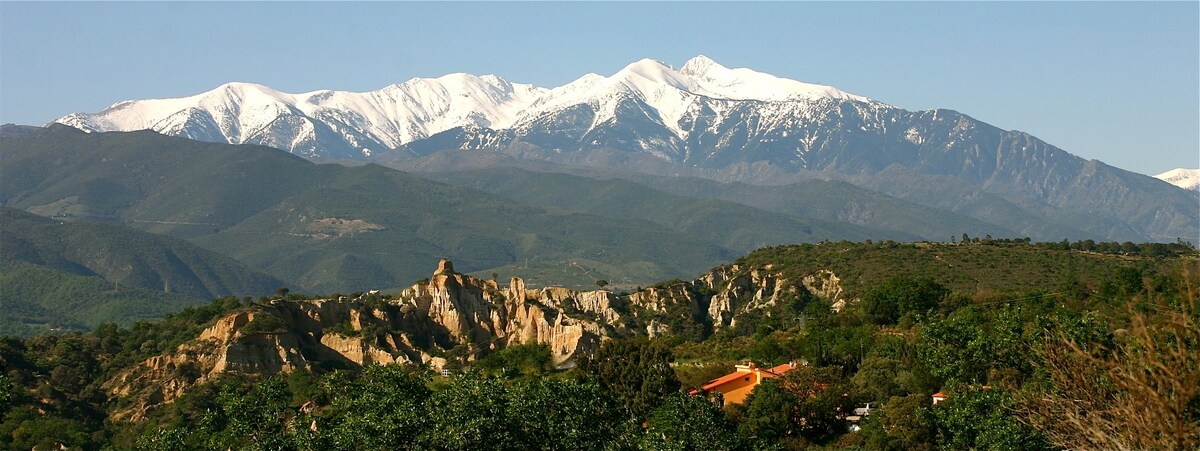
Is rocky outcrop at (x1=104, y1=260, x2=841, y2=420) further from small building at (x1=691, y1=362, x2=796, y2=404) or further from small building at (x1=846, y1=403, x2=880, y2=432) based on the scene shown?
small building at (x1=846, y1=403, x2=880, y2=432)

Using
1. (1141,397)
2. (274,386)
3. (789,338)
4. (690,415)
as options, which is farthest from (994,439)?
(789,338)

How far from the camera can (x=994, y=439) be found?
46.7 metres

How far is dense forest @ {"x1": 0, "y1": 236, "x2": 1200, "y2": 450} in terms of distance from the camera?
95.5ft

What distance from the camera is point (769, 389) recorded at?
63031mm

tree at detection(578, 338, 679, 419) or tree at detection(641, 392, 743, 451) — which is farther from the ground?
tree at detection(641, 392, 743, 451)

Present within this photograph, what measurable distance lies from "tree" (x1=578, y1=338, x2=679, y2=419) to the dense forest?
0.44 ft

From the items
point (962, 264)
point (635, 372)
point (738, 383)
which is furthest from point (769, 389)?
point (962, 264)

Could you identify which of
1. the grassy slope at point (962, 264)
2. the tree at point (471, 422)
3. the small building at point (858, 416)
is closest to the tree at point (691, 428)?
the tree at point (471, 422)

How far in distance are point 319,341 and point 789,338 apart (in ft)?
97.9

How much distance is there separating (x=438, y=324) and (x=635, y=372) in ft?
118

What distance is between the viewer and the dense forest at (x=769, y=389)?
29109 millimetres

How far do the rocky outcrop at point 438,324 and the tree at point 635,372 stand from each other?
19.7m

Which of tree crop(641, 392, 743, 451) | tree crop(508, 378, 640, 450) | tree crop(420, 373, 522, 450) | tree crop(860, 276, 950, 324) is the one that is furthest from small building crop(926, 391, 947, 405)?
tree crop(860, 276, 950, 324)

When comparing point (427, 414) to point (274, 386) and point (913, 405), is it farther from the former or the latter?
point (913, 405)
